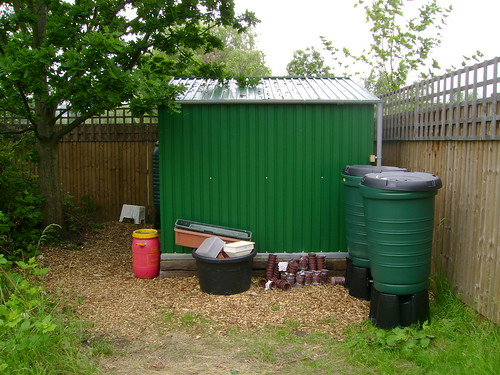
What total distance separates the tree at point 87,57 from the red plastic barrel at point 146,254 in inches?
58.8

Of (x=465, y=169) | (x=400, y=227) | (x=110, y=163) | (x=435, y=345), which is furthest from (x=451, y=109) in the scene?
(x=110, y=163)

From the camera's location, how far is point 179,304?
4828 millimetres

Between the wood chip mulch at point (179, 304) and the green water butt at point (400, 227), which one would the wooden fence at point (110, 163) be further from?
the green water butt at point (400, 227)

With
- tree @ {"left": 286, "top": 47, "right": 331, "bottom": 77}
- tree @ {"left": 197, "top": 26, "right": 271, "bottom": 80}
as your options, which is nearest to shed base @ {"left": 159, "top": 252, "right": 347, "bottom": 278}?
tree @ {"left": 286, "top": 47, "right": 331, "bottom": 77}

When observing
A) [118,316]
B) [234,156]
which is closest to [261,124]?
[234,156]

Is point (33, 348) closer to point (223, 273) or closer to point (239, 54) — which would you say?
point (223, 273)

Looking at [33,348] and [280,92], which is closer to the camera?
[33,348]

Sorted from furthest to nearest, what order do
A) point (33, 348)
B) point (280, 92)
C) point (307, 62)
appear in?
1. point (307, 62)
2. point (280, 92)
3. point (33, 348)

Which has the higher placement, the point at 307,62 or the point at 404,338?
the point at 307,62

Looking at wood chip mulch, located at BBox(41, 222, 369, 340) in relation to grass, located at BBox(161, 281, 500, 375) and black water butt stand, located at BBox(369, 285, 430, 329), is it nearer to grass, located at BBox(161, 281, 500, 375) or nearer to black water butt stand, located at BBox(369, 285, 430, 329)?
grass, located at BBox(161, 281, 500, 375)

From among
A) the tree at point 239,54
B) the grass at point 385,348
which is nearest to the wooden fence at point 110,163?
the grass at point 385,348

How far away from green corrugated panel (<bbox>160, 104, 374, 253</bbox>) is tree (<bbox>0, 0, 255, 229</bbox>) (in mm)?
748

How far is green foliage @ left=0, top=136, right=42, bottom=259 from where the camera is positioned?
6.23 metres

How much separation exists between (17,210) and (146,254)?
7.12 feet
